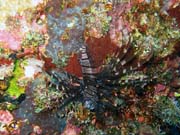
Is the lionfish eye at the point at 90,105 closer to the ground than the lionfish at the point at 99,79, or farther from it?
closer to the ground

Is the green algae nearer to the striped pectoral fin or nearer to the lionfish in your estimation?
the lionfish

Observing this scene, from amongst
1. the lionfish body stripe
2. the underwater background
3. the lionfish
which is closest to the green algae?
the underwater background

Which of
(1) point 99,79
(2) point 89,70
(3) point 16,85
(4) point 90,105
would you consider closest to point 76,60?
(2) point 89,70

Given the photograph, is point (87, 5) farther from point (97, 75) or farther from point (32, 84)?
point (32, 84)

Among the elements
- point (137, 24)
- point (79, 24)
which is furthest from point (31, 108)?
point (137, 24)

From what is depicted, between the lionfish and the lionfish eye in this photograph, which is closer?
the lionfish

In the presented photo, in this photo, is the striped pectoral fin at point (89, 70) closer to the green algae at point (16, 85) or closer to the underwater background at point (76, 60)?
the underwater background at point (76, 60)

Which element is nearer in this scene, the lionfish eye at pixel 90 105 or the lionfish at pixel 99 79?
the lionfish at pixel 99 79

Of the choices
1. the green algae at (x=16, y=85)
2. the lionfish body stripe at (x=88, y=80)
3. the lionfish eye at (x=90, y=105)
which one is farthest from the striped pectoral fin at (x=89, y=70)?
the green algae at (x=16, y=85)
